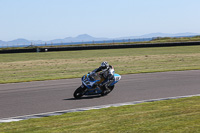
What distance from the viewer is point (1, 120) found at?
33.6ft

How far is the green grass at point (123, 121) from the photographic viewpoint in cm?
785

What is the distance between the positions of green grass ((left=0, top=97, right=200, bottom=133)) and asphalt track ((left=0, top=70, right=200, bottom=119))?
1.92 m

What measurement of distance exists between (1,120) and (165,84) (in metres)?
9.49

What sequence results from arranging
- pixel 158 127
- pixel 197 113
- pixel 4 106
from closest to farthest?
pixel 158 127 → pixel 197 113 → pixel 4 106

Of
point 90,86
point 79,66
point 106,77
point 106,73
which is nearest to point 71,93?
point 90,86

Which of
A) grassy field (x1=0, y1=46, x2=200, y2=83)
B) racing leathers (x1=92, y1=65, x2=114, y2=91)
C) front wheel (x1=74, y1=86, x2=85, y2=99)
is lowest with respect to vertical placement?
grassy field (x1=0, y1=46, x2=200, y2=83)

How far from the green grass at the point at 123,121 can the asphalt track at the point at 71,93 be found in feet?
6.28

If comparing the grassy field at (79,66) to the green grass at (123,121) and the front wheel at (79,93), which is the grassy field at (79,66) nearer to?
the front wheel at (79,93)

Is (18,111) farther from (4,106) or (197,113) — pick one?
(197,113)

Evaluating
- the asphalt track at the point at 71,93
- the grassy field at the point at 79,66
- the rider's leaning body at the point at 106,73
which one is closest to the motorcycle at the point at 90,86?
the rider's leaning body at the point at 106,73

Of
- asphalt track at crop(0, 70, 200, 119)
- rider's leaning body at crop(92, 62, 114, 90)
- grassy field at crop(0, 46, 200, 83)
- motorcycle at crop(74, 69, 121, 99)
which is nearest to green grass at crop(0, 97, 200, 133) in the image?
asphalt track at crop(0, 70, 200, 119)

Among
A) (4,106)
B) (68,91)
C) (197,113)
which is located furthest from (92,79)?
(197,113)

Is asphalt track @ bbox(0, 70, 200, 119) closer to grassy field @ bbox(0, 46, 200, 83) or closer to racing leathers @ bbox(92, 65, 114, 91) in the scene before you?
racing leathers @ bbox(92, 65, 114, 91)

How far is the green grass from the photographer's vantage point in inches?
309
